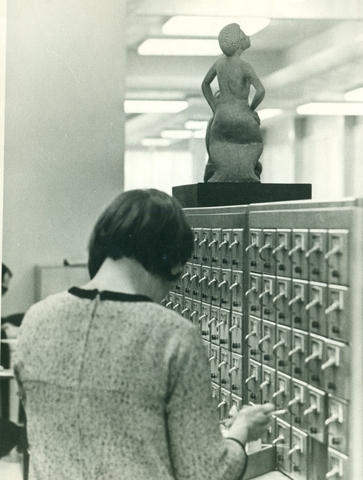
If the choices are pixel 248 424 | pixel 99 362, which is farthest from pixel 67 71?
pixel 248 424

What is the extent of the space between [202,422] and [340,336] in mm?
479

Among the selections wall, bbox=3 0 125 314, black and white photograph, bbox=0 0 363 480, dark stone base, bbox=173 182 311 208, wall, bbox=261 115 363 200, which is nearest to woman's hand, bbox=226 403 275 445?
black and white photograph, bbox=0 0 363 480

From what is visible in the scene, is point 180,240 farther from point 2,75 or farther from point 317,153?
point 317,153

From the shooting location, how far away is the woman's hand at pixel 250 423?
1623 mm

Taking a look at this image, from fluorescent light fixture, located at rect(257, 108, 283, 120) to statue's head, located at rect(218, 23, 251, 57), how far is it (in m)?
0.30

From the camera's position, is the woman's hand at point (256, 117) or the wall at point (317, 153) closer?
the woman's hand at point (256, 117)

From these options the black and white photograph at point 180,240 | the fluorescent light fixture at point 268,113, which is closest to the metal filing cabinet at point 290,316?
the black and white photograph at point 180,240

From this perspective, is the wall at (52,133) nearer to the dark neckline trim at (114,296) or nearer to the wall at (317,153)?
the dark neckline trim at (114,296)

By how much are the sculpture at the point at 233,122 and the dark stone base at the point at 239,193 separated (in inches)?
1.3

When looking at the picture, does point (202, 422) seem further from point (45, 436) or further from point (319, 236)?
point (319, 236)

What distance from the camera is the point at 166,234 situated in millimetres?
1552

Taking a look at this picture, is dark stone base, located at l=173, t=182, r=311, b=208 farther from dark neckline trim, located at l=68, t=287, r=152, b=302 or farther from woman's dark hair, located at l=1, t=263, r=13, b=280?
dark neckline trim, located at l=68, t=287, r=152, b=302

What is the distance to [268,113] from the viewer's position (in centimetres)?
269

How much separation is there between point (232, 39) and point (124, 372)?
55.2 inches
